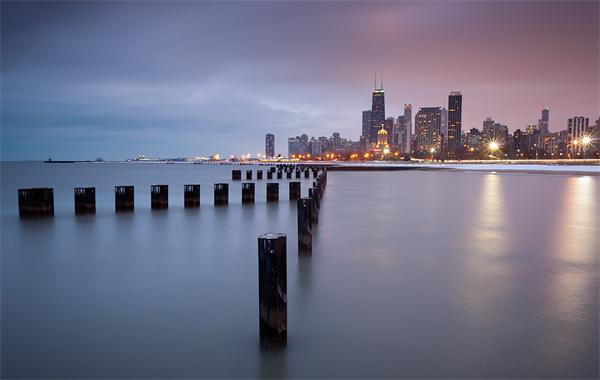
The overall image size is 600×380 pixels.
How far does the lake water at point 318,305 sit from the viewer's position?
3822 millimetres

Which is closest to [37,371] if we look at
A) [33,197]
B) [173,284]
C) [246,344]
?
[246,344]

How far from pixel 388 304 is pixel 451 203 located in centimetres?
1437

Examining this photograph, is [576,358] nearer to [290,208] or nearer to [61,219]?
[290,208]

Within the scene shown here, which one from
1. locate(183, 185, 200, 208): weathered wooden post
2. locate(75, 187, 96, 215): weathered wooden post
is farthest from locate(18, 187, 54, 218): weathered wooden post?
locate(183, 185, 200, 208): weathered wooden post

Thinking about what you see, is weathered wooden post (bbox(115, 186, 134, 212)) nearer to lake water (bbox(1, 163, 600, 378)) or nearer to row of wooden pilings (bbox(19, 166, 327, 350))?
row of wooden pilings (bbox(19, 166, 327, 350))

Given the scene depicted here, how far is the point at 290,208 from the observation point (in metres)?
17.0

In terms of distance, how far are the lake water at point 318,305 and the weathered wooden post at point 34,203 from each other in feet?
13.1

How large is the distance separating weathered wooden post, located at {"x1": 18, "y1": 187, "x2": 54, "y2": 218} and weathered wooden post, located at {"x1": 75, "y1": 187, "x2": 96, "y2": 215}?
1018 mm

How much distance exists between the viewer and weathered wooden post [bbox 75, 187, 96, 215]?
1541 centimetres

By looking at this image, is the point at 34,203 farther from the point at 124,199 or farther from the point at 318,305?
the point at 318,305

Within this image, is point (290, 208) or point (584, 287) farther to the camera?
point (290, 208)

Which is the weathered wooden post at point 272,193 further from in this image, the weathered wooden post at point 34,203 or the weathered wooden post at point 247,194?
the weathered wooden post at point 34,203

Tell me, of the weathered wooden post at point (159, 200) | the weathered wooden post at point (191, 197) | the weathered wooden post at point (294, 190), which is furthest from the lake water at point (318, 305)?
the weathered wooden post at point (294, 190)

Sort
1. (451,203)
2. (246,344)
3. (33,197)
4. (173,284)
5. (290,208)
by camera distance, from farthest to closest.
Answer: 1. (451,203)
2. (290,208)
3. (33,197)
4. (173,284)
5. (246,344)
